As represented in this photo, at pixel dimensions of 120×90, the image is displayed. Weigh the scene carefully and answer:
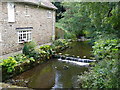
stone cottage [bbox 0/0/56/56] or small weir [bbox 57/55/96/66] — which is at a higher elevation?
stone cottage [bbox 0/0/56/56]

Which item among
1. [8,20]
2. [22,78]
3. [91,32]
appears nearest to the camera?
[22,78]

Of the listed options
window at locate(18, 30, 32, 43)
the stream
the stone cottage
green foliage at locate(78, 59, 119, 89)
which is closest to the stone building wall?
the stone cottage

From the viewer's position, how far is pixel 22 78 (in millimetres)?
11273

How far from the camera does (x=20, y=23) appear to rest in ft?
56.7

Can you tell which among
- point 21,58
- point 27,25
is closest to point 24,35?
point 27,25

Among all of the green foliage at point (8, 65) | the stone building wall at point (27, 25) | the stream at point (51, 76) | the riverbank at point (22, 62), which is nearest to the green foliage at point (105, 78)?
the stream at point (51, 76)

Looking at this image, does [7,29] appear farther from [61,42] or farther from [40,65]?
[61,42]

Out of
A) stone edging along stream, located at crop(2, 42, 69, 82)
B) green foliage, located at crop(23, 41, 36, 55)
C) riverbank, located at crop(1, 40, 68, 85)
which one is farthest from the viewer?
green foliage, located at crop(23, 41, 36, 55)

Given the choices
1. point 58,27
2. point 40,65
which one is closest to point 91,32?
point 58,27

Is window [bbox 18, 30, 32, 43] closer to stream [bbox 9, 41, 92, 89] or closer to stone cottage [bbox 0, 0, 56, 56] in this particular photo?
stone cottage [bbox 0, 0, 56, 56]

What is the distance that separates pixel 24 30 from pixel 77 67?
311 inches

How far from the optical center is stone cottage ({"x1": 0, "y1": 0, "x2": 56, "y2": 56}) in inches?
595

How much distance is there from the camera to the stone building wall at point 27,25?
605 inches

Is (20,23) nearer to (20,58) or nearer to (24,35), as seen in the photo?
(24,35)
